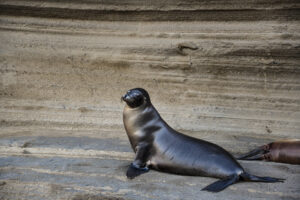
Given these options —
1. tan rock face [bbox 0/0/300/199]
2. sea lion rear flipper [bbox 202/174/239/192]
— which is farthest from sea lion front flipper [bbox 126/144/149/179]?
tan rock face [bbox 0/0/300/199]

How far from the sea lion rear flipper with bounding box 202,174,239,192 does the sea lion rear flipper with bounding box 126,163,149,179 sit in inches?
21.4

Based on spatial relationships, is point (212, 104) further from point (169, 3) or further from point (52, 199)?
Result: point (52, 199)

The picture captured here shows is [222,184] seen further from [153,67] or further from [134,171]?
[153,67]

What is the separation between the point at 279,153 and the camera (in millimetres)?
3584

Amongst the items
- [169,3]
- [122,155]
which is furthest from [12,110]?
[169,3]

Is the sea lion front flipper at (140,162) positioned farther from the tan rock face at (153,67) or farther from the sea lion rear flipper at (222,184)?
the tan rock face at (153,67)

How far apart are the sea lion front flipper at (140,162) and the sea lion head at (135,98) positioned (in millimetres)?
354

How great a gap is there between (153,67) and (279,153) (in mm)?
2041

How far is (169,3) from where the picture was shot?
4.92 metres

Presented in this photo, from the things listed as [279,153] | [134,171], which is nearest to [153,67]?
[279,153]

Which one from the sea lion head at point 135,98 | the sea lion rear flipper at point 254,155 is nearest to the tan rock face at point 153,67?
the sea lion rear flipper at point 254,155

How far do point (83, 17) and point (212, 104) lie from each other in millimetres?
2099

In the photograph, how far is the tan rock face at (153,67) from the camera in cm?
471

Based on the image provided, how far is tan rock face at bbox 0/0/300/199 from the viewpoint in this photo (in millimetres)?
4715
